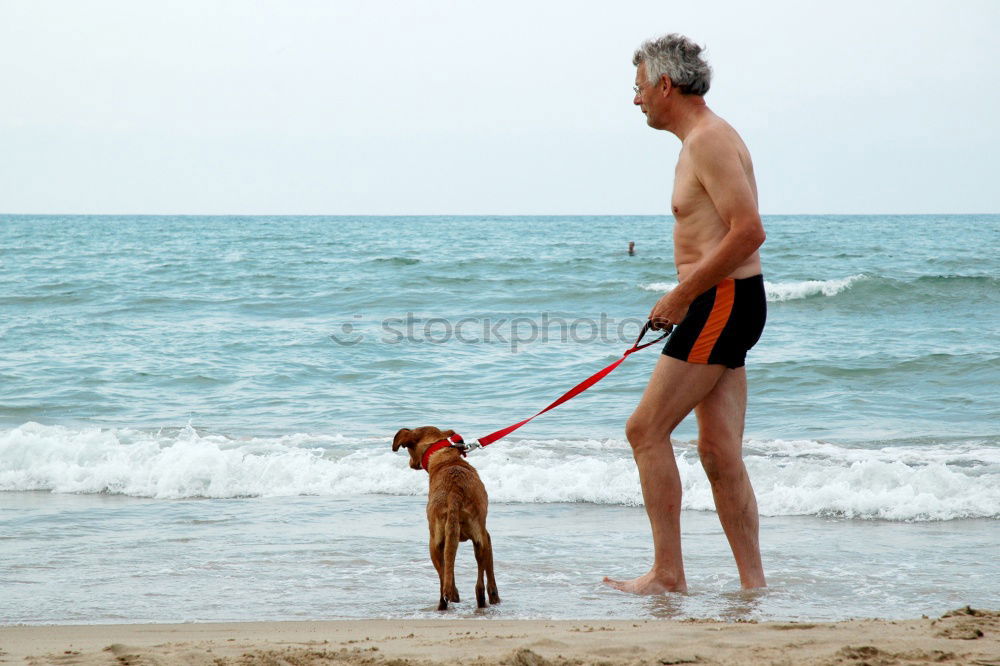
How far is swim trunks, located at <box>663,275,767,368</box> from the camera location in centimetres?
341

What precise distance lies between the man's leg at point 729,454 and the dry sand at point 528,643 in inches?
21.1

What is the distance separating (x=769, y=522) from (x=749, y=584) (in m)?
1.86

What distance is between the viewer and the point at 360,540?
16.6 ft

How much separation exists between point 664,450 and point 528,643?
40.7 inches

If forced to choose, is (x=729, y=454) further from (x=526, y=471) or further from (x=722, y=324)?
(x=526, y=471)

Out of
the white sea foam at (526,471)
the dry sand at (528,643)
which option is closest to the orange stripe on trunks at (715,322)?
the dry sand at (528,643)

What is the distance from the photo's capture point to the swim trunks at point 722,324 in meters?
3.41

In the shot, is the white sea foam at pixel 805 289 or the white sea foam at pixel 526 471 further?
the white sea foam at pixel 805 289

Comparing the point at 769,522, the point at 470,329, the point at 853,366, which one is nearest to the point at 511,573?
the point at 769,522

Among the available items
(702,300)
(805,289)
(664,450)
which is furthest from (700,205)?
(805,289)

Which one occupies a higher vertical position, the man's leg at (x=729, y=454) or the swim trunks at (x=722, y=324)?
the swim trunks at (x=722, y=324)

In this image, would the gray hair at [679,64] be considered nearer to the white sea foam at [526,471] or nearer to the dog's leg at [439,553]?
the dog's leg at [439,553]

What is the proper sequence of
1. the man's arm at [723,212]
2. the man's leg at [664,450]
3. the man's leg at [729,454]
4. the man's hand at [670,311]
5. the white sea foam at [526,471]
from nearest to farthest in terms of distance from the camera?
the man's arm at [723,212] < the man's hand at [670,311] < the man's leg at [664,450] < the man's leg at [729,454] < the white sea foam at [526,471]

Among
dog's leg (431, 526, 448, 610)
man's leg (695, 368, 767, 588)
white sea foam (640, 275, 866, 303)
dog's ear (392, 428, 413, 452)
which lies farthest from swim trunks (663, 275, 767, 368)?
white sea foam (640, 275, 866, 303)
